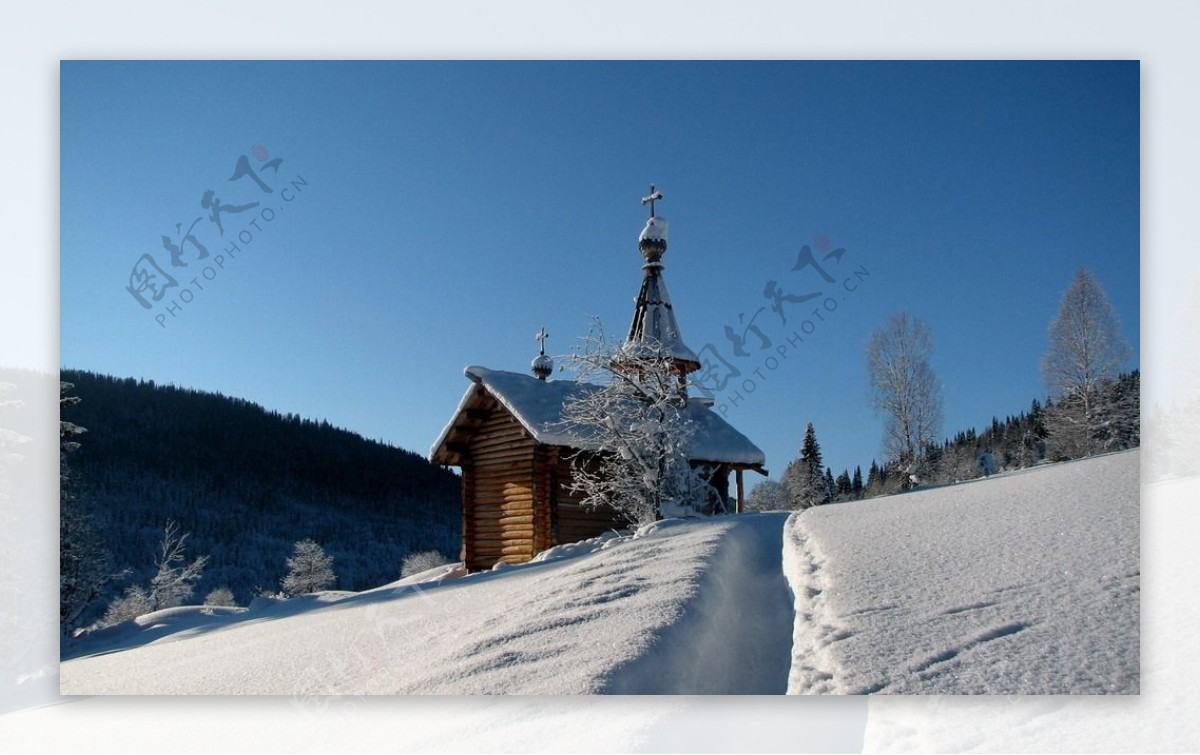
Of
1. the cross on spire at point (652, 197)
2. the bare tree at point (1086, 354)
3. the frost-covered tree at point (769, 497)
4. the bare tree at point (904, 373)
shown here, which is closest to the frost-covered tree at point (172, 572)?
the cross on spire at point (652, 197)

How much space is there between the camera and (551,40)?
22.8ft

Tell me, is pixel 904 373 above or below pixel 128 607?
above

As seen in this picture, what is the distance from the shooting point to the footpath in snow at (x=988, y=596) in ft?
17.9

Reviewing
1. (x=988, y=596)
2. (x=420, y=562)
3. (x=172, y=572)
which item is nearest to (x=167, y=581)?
(x=172, y=572)

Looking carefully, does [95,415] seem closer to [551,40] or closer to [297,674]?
[297,674]

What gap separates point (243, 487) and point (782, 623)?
8630mm

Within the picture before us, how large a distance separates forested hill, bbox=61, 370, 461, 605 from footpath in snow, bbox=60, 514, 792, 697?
1.69 meters

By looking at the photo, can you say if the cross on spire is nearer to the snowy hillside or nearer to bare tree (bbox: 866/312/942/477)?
bare tree (bbox: 866/312/942/477)

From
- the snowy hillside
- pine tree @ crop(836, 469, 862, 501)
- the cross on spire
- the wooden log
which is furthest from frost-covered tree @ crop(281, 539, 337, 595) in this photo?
the cross on spire

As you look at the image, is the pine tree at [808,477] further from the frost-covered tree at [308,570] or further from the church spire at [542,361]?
the frost-covered tree at [308,570]

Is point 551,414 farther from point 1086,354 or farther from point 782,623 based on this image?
point 1086,354

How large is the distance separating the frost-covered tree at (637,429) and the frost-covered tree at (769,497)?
1110 millimetres

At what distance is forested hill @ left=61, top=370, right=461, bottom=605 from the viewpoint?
8516 mm

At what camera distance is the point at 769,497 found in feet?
40.8
